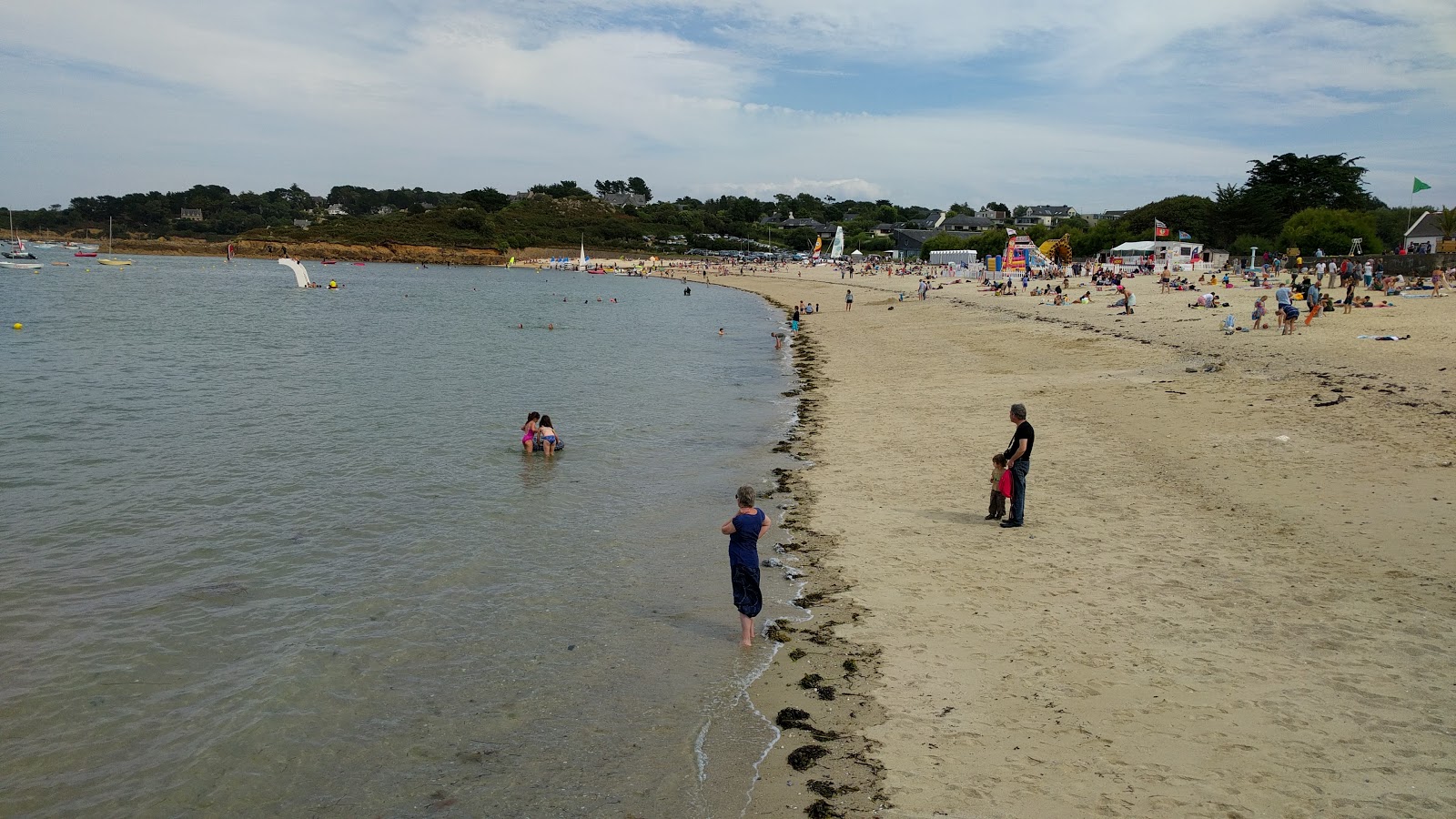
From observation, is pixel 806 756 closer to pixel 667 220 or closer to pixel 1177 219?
pixel 1177 219

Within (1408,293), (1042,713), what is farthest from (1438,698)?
(1408,293)

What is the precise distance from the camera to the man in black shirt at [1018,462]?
9.95 m

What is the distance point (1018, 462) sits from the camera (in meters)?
10.1

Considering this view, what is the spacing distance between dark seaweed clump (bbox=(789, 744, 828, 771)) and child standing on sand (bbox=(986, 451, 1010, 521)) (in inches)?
204

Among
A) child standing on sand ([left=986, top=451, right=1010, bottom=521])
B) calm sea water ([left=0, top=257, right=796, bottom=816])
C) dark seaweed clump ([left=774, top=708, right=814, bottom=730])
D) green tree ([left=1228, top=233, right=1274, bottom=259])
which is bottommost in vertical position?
calm sea water ([left=0, top=257, right=796, bottom=816])

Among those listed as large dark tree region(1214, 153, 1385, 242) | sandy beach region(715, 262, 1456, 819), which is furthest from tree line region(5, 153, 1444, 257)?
sandy beach region(715, 262, 1456, 819)

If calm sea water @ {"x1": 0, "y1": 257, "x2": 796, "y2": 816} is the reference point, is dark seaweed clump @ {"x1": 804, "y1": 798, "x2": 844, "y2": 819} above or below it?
above

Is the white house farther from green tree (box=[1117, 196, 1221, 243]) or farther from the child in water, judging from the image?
the child in water

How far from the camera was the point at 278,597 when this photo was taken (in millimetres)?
9250

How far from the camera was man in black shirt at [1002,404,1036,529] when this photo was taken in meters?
9.95

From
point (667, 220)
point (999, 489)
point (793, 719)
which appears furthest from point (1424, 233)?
point (667, 220)

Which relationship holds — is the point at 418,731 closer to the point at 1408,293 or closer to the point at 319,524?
the point at 319,524

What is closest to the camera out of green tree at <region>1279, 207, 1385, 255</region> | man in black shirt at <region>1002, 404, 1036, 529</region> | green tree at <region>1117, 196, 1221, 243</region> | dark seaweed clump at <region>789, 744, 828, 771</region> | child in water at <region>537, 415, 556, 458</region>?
dark seaweed clump at <region>789, 744, 828, 771</region>

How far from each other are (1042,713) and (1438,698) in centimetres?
258
